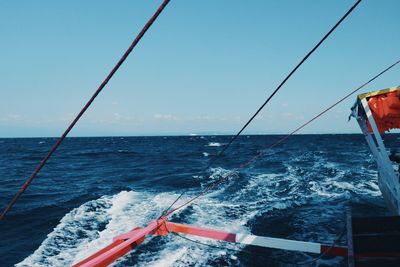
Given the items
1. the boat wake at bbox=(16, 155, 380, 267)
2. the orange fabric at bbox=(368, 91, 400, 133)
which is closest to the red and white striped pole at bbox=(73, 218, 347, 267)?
the boat wake at bbox=(16, 155, 380, 267)

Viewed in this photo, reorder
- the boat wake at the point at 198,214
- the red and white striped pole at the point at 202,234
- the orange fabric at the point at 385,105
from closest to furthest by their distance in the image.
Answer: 1. the red and white striped pole at the point at 202,234
2. the orange fabric at the point at 385,105
3. the boat wake at the point at 198,214

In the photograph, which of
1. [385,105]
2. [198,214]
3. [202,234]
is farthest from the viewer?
[198,214]

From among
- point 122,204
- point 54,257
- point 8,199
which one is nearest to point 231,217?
point 122,204

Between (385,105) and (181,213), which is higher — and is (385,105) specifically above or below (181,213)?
above

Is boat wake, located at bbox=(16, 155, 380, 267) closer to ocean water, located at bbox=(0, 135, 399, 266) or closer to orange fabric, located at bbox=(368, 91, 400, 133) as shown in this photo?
ocean water, located at bbox=(0, 135, 399, 266)

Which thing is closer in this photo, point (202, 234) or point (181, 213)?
point (202, 234)

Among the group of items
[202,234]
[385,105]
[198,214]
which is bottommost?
[198,214]

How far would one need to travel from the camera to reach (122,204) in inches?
563

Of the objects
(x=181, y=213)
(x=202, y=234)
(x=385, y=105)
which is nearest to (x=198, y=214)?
(x=181, y=213)

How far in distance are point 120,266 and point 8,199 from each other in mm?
11756

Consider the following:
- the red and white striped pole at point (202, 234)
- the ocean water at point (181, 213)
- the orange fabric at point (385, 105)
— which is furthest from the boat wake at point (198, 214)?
the orange fabric at point (385, 105)

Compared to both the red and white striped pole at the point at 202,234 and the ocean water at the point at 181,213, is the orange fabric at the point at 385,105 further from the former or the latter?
the ocean water at the point at 181,213

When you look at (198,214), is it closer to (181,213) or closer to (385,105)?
(181,213)

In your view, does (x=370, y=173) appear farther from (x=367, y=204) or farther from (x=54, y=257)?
(x=54, y=257)
